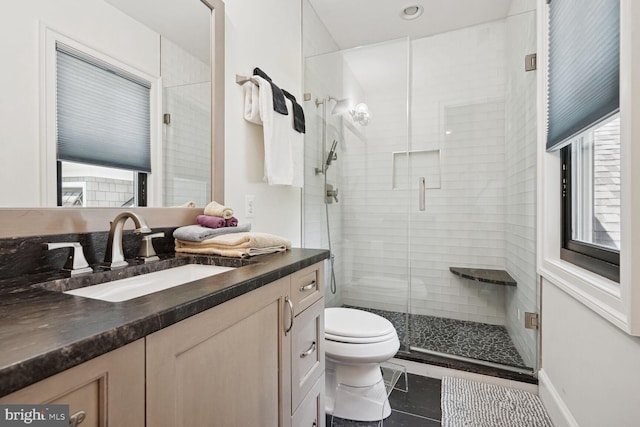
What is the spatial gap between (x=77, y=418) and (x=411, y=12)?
2.91 metres

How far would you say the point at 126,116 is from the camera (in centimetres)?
106

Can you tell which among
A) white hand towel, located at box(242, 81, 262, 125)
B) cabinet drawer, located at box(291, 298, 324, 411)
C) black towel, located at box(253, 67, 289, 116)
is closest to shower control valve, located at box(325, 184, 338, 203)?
black towel, located at box(253, 67, 289, 116)

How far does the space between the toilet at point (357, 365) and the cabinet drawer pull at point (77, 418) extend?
1.22 metres

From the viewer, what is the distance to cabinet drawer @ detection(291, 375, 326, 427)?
1115mm

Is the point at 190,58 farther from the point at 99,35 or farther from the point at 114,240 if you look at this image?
the point at 114,240

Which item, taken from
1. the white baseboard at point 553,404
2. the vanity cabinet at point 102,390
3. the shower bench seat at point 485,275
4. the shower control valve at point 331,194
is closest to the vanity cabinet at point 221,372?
the vanity cabinet at point 102,390

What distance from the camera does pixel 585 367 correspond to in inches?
47.1

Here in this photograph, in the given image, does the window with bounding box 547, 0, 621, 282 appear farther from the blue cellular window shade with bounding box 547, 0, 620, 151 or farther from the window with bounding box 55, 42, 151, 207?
the window with bounding box 55, 42, 151, 207

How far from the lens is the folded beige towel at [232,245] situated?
1.14 meters

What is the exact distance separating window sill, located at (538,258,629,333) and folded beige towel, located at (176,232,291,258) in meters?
1.17

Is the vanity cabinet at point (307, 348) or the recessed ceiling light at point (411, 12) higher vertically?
the recessed ceiling light at point (411, 12)

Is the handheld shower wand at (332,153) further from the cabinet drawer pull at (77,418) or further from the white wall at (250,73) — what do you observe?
the cabinet drawer pull at (77,418)

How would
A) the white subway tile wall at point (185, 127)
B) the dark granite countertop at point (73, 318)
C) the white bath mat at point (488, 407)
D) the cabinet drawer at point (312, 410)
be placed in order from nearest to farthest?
the dark granite countertop at point (73, 318), the cabinet drawer at point (312, 410), the white subway tile wall at point (185, 127), the white bath mat at point (488, 407)

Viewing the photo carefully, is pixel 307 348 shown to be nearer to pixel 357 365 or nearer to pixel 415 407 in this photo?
pixel 357 365
